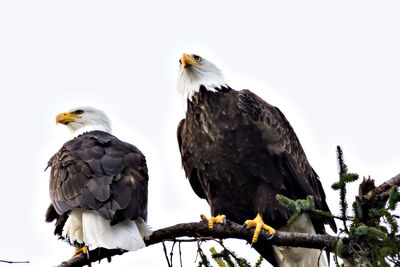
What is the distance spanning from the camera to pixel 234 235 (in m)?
4.55

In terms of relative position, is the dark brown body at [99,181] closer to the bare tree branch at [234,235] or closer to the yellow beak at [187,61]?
the bare tree branch at [234,235]

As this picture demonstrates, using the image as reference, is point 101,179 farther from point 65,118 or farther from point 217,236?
point 65,118

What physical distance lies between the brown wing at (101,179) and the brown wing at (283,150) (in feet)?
3.43

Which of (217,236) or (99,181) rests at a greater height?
(99,181)

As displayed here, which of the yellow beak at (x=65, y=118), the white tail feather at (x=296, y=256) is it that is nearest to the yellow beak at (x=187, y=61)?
the yellow beak at (x=65, y=118)

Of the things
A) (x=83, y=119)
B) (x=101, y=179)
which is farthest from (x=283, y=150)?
(x=83, y=119)

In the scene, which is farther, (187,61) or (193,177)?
(187,61)

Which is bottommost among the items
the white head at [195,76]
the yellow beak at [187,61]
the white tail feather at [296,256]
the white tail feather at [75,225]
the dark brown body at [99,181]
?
the white tail feather at [296,256]

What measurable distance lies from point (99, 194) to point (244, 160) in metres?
1.33

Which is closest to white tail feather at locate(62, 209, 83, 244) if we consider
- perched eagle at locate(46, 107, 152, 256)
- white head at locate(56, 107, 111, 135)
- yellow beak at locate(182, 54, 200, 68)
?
perched eagle at locate(46, 107, 152, 256)

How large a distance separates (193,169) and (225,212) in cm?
48

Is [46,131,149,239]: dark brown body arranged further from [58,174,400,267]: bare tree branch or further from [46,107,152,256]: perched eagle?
[58,174,400,267]: bare tree branch

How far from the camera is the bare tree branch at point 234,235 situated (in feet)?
12.7

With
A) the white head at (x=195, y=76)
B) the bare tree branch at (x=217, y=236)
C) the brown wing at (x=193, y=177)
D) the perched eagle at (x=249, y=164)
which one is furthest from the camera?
the white head at (x=195, y=76)
